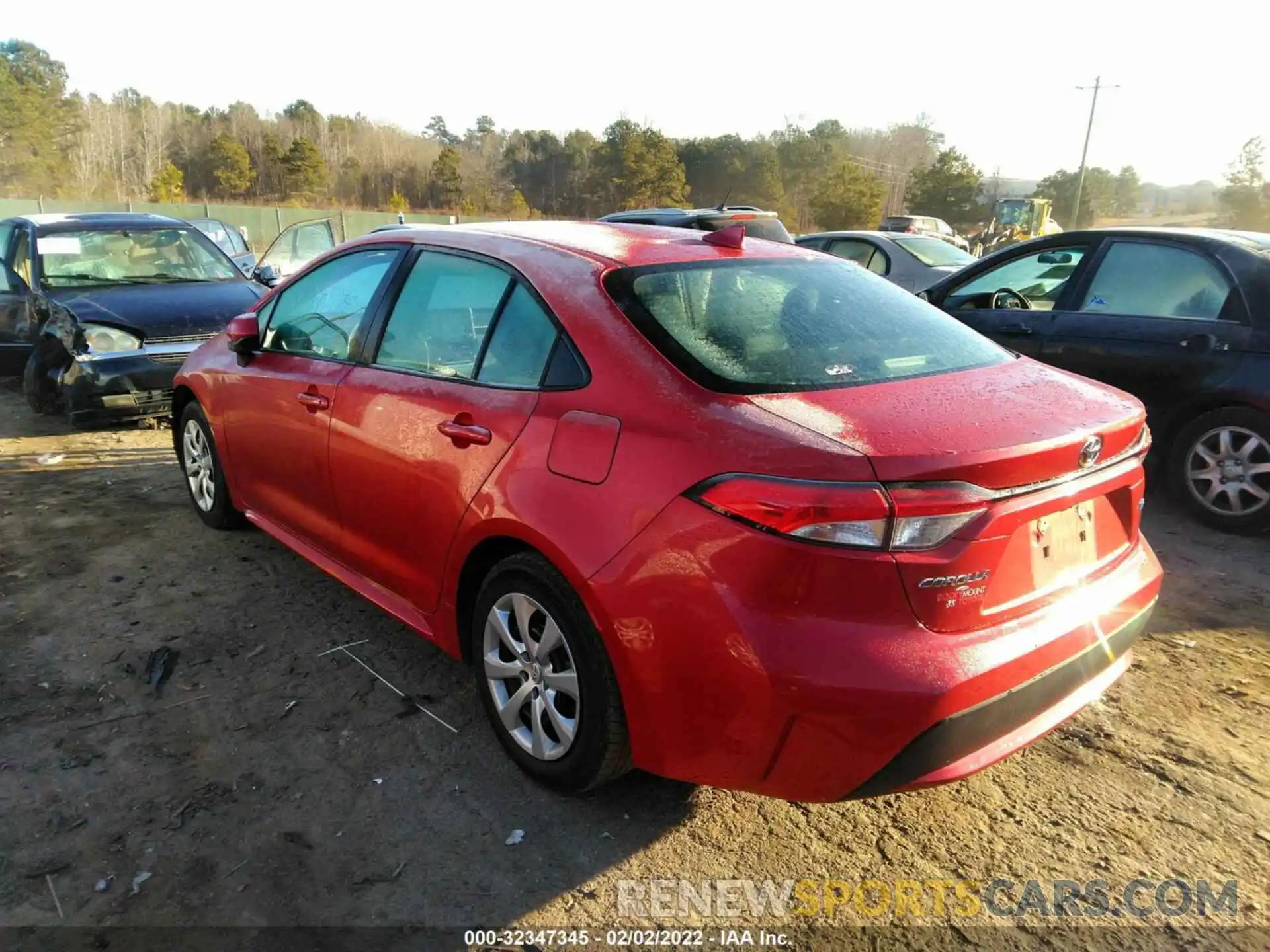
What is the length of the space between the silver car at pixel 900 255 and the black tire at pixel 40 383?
7.83 metres

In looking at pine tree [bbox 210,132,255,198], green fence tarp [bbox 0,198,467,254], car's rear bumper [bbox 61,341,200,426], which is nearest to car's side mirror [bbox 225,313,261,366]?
car's rear bumper [bbox 61,341,200,426]

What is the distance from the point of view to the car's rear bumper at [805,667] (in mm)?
1967

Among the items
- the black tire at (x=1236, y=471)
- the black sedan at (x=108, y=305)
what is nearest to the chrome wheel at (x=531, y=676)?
the black tire at (x=1236, y=471)

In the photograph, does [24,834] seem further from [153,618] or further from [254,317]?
[254,317]

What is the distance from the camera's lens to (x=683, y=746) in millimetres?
2230

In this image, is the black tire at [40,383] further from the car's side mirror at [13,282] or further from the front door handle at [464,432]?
the front door handle at [464,432]

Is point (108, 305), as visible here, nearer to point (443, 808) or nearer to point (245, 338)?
point (245, 338)

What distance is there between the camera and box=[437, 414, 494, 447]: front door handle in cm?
268

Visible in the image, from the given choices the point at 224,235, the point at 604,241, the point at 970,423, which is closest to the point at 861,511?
the point at 970,423

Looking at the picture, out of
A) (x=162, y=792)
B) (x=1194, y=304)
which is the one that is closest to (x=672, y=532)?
(x=162, y=792)

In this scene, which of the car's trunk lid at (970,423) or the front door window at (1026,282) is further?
the front door window at (1026,282)

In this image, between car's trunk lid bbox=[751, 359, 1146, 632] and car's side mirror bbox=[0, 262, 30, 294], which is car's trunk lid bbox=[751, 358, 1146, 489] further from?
car's side mirror bbox=[0, 262, 30, 294]

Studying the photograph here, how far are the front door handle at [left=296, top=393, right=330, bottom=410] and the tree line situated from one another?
159 feet

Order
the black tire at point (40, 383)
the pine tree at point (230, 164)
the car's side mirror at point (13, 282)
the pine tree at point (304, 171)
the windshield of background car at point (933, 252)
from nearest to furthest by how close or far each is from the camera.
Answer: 1. the black tire at point (40, 383)
2. the car's side mirror at point (13, 282)
3. the windshield of background car at point (933, 252)
4. the pine tree at point (304, 171)
5. the pine tree at point (230, 164)
